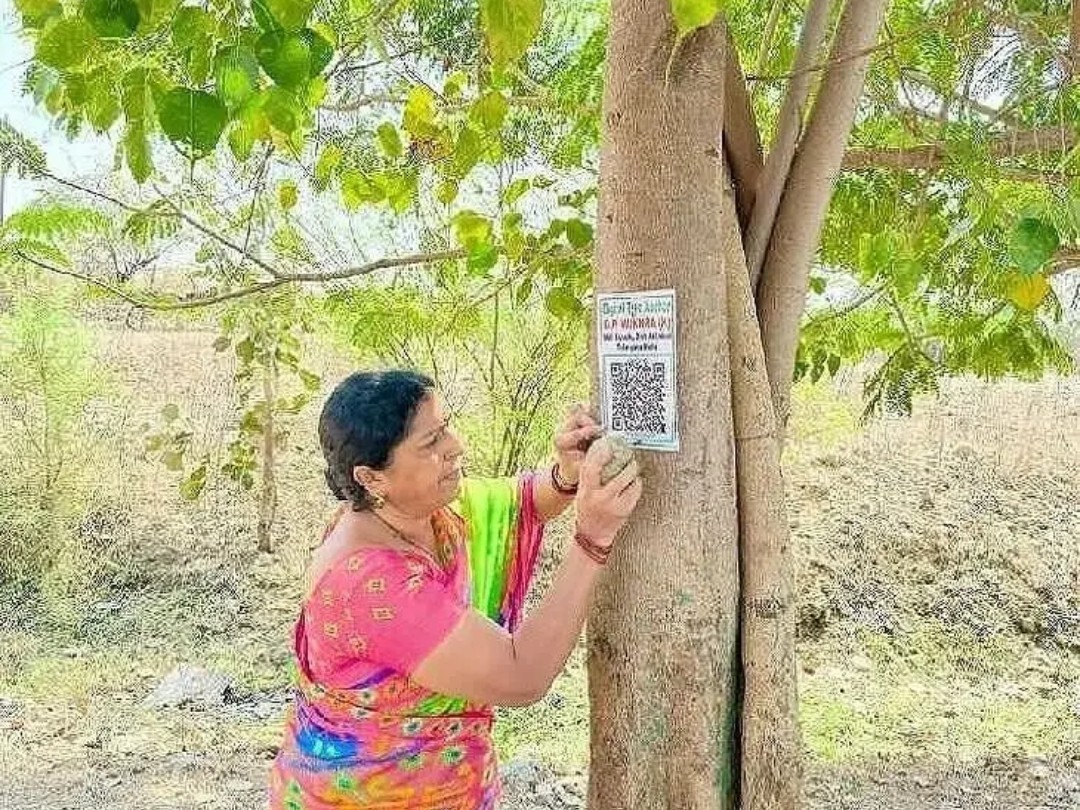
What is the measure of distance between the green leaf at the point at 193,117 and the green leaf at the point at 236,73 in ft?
0.04

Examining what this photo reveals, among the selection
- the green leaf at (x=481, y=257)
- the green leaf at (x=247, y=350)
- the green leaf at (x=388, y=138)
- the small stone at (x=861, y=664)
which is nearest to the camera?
the green leaf at (x=388, y=138)

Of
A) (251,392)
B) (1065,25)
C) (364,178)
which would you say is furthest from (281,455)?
(1065,25)

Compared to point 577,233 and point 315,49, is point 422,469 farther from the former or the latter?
point 577,233

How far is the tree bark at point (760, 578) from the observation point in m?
1.72

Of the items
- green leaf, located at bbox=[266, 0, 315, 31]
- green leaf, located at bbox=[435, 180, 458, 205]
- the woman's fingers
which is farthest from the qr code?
green leaf, located at bbox=[435, 180, 458, 205]

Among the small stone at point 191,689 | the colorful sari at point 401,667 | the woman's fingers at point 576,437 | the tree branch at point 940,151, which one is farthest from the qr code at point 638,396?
the small stone at point 191,689

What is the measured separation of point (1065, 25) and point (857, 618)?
3.29 metres

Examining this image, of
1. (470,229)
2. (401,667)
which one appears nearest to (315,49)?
(401,667)

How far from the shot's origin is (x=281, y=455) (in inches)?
246

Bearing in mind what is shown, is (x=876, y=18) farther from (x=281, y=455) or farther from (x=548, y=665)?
(x=281, y=455)

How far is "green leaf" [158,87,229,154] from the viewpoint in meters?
1.13

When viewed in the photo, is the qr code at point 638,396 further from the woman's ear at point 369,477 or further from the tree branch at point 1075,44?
the tree branch at point 1075,44

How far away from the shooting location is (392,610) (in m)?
1.58

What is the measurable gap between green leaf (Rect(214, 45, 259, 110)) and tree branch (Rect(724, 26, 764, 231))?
78 centimetres
